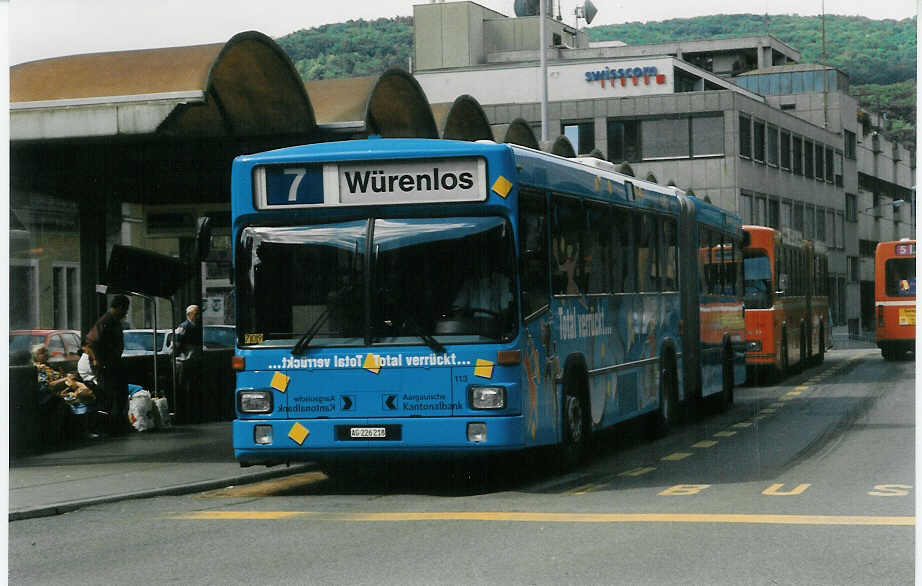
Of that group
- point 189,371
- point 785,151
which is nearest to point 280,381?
point 189,371

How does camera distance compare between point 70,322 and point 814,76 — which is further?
point 814,76

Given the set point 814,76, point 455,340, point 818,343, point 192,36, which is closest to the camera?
point 455,340

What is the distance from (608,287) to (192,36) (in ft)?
15.1

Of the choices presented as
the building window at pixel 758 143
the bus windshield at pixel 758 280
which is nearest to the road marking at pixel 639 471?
the bus windshield at pixel 758 280

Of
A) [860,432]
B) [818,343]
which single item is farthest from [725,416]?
[818,343]

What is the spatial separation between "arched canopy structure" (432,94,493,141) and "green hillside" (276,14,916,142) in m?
3.58

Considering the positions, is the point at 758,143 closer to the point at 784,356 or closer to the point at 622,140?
the point at 622,140

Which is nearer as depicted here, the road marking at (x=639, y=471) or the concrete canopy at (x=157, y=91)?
the road marking at (x=639, y=471)

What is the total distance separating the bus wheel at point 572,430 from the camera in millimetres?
14078

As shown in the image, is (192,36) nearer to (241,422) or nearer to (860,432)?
(241,422)

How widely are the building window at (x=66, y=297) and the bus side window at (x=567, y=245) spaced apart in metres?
7.70

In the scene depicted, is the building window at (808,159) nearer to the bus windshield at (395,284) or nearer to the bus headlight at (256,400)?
the bus windshield at (395,284)

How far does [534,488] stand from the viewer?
43.2 feet

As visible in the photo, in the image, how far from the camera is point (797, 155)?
43.5 m
